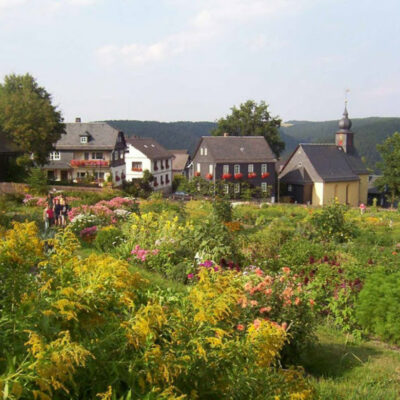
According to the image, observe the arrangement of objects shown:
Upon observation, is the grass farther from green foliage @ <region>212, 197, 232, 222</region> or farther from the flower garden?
green foliage @ <region>212, 197, 232, 222</region>

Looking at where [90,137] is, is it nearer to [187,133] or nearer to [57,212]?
[57,212]

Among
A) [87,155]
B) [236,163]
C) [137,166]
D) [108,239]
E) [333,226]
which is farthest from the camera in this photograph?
[137,166]

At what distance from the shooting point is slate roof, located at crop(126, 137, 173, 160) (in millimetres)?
62875

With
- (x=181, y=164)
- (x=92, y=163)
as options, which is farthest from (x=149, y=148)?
(x=181, y=164)

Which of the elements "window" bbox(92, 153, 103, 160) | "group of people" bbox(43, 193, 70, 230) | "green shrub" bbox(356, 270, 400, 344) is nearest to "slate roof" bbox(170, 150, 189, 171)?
"window" bbox(92, 153, 103, 160)

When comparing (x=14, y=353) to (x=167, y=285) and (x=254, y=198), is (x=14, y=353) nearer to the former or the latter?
(x=167, y=285)

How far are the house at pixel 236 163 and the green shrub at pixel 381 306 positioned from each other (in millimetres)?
45050

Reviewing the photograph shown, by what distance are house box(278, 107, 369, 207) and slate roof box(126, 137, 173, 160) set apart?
16.3 m

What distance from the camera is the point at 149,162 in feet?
204

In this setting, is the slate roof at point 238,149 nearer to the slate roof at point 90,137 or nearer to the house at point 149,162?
the house at point 149,162

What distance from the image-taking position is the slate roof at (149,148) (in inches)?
2475

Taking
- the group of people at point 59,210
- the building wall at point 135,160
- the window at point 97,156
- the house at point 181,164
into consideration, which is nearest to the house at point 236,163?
the building wall at point 135,160

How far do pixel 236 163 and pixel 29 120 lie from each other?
24490 millimetres

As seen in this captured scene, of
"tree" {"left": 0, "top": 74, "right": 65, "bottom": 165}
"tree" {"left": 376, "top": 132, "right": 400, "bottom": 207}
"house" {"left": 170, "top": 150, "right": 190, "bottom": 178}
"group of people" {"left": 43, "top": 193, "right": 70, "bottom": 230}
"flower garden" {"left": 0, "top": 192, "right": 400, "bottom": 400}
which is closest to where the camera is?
"flower garden" {"left": 0, "top": 192, "right": 400, "bottom": 400}
